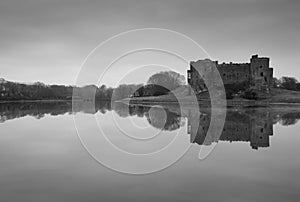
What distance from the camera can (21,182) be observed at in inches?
350

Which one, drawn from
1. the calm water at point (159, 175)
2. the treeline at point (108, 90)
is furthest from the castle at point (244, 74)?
the calm water at point (159, 175)

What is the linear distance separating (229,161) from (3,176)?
28.4ft

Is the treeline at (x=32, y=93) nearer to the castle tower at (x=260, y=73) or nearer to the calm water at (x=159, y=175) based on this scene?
the castle tower at (x=260, y=73)

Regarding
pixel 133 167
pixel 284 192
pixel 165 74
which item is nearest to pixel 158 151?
pixel 133 167

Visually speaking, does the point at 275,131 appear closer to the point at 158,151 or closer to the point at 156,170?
the point at 158,151

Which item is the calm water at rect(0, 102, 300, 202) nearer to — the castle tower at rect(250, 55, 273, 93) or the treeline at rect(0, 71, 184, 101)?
the treeline at rect(0, 71, 184, 101)

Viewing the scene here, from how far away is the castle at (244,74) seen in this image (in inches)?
3000

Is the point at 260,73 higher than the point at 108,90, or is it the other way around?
the point at 260,73

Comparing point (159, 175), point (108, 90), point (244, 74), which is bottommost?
point (159, 175)

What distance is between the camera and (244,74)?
263 ft

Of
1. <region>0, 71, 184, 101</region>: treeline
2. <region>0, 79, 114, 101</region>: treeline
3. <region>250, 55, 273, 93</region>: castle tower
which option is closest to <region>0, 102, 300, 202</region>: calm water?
<region>0, 71, 184, 101</region>: treeline

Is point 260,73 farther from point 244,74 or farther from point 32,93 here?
point 32,93

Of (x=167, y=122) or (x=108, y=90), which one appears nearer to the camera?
(x=167, y=122)

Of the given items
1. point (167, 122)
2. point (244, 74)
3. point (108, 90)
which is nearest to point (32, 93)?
point (108, 90)
